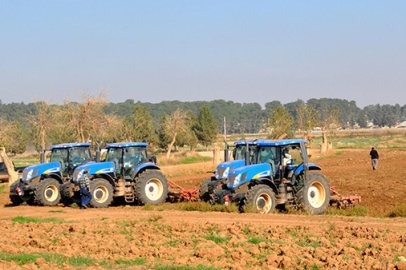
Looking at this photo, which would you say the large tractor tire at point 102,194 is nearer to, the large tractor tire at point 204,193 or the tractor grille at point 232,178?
the large tractor tire at point 204,193

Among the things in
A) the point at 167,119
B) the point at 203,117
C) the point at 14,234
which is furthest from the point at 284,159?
the point at 203,117

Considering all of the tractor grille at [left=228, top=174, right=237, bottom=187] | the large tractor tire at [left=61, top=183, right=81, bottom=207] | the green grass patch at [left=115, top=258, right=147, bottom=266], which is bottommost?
the green grass patch at [left=115, top=258, right=147, bottom=266]

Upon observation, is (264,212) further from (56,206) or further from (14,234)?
(56,206)

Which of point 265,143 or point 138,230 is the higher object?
point 265,143

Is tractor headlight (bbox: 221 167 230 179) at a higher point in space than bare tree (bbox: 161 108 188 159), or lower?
lower

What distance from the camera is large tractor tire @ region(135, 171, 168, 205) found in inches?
749

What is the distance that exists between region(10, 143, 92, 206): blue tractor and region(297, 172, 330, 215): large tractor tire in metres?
8.55

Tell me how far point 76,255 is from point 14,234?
2.98m

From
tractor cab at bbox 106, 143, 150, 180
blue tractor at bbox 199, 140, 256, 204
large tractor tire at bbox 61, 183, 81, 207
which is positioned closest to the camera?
blue tractor at bbox 199, 140, 256, 204

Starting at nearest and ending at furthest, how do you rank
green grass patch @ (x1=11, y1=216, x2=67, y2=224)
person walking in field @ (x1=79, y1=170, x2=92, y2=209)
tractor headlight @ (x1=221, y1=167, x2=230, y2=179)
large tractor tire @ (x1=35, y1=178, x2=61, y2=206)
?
green grass patch @ (x1=11, y1=216, x2=67, y2=224), tractor headlight @ (x1=221, y1=167, x2=230, y2=179), person walking in field @ (x1=79, y1=170, x2=92, y2=209), large tractor tire @ (x1=35, y1=178, x2=61, y2=206)

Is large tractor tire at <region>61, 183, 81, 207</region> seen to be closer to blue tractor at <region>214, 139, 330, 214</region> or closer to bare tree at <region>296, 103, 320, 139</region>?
blue tractor at <region>214, 139, 330, 214</region>

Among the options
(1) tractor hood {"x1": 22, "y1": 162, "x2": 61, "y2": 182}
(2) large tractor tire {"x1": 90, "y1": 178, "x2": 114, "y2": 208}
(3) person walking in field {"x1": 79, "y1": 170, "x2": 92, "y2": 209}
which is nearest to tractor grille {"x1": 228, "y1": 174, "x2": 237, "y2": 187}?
(2) large tractor tire {"x1": 90, "y1": 178, "x2": 114, "y2": 208}

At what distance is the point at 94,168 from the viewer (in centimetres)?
1881

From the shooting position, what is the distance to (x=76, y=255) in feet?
33.2
